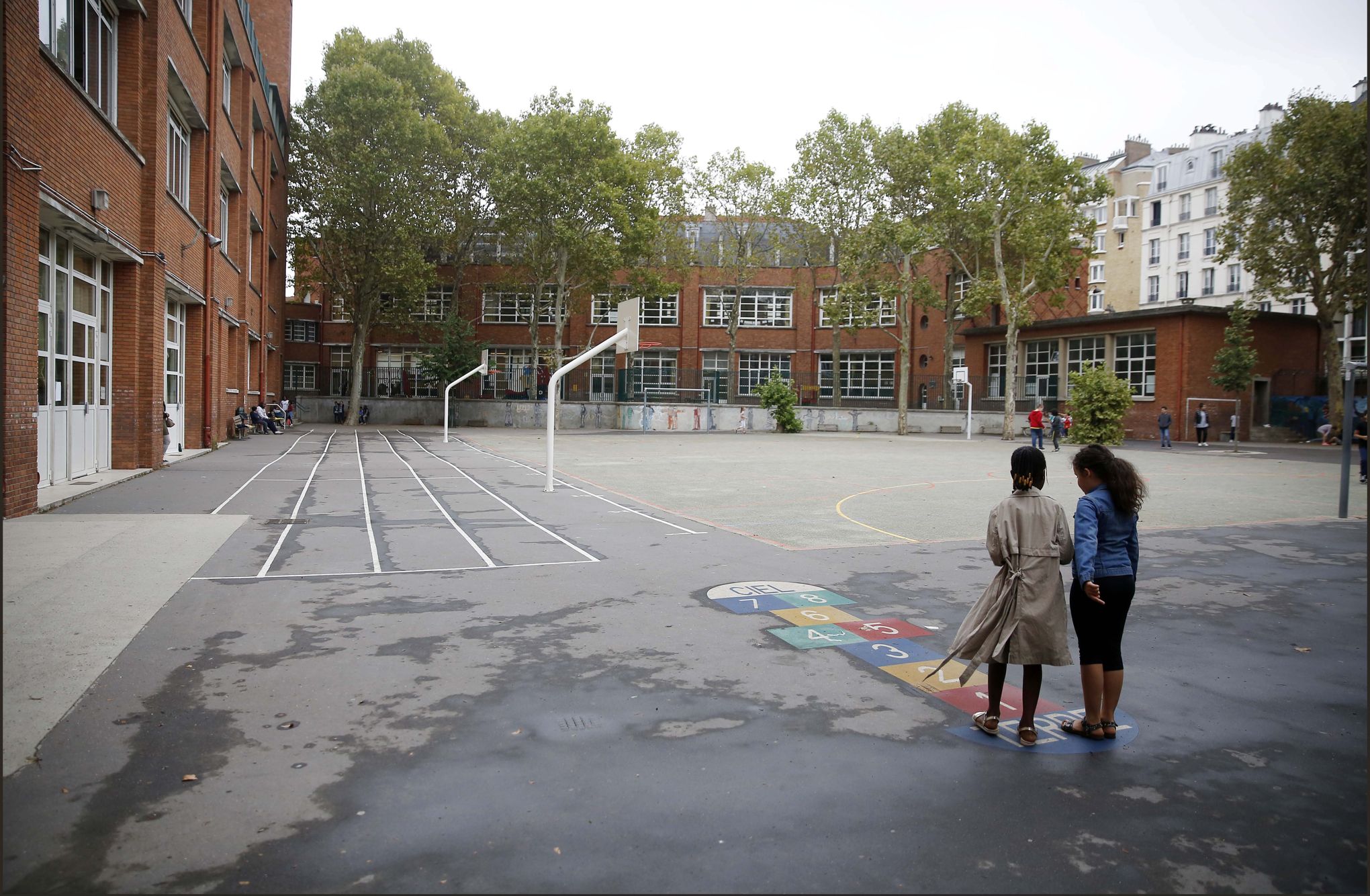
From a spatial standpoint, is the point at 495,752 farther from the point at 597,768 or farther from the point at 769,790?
the point at 769,790

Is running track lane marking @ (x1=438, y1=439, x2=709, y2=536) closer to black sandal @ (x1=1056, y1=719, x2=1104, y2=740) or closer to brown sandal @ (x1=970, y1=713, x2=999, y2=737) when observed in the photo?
brown sandal @ (x1=970, y1=713, x2=999, y2=737)

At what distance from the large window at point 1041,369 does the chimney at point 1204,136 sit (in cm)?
3062

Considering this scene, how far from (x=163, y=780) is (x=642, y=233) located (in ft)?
141

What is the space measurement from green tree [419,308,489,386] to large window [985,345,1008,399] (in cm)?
2916

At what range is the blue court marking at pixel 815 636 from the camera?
6797mm

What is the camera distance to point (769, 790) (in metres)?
4.20

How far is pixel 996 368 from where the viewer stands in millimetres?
52719

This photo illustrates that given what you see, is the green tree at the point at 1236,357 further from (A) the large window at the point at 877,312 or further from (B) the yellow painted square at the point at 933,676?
(B) the yellow painted square at the point at 933,676

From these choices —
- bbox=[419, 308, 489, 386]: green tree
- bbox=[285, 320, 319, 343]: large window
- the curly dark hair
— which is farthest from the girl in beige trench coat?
bbox=[285, 320, 319, 343]: large window

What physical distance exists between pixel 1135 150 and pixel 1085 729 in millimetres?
84056

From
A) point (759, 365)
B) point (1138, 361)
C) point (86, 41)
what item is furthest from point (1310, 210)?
point (86, 41)

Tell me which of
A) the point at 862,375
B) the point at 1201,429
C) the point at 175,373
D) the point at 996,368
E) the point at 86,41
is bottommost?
the point at 1201,429

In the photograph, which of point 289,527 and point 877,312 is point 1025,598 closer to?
point 289,527

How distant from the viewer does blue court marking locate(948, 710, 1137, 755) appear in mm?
4848
